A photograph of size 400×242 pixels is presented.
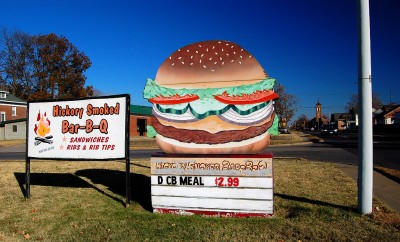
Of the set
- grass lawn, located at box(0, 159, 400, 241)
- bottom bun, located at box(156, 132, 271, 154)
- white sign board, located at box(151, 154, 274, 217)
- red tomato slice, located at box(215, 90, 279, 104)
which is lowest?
grass lawn, located at box(0, 159, 400, 241)

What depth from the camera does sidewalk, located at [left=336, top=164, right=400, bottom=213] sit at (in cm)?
678

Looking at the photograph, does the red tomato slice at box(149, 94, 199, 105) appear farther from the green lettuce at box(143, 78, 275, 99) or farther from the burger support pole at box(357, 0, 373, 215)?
the burger support pole at box(357, 0, 373, 215)

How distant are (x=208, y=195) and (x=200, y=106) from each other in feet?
5.56

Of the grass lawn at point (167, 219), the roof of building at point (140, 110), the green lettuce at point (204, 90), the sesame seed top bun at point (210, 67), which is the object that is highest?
the roof of building at point (140, 110)

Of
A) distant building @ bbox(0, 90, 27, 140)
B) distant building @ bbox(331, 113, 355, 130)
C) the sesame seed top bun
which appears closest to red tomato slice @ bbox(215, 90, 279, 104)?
the sesame seed top bun

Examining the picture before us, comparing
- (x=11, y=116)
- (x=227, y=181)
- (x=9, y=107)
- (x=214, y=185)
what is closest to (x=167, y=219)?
(x=214, y=185)

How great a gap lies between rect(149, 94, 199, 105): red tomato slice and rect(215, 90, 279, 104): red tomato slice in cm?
59

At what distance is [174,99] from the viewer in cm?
669

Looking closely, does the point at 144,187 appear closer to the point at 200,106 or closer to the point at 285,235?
the point at 200,106

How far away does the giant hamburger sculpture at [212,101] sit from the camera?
247 inches

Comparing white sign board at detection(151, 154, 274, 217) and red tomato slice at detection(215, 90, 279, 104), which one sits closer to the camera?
white sign board at detection(151, 154, 274, 217)

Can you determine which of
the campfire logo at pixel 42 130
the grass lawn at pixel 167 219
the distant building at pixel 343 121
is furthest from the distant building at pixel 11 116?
the distant building at pixel 343 121

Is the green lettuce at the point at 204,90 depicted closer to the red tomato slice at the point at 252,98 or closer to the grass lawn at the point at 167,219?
the red tomato slice at the point at 252,98

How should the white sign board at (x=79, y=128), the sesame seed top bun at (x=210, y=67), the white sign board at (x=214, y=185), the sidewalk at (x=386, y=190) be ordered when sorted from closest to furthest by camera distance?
1. the white sign board at (x=214, y=185)
2. the sesame seed top bun at (x=210, y=67)
3. the sidewalk at (x=386, y=190)
4. the white sign board at (x=79, y=128)
